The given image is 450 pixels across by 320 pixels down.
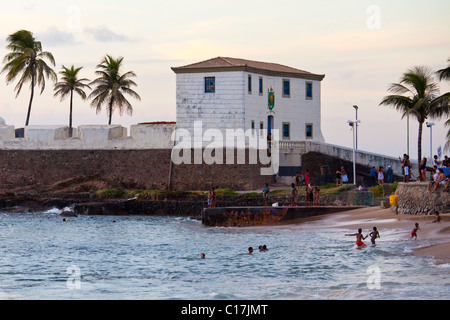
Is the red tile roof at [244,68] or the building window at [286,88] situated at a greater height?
the red tile roof at [244,68]

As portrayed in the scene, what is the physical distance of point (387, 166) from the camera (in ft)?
154

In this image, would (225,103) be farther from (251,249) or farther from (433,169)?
(251,249)

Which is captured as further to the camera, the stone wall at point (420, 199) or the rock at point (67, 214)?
the rock at point (67, 214)

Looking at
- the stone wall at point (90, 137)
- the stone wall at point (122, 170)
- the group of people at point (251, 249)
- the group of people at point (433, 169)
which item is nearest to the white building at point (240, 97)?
the stone wall at point (90, 137)

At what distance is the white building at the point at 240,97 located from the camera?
4888 centimetres

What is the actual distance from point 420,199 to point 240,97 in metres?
20.3

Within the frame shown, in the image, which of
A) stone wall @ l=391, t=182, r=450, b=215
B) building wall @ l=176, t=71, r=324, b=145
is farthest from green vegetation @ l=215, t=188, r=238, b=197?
stone wall @ l=391, t=182, r=450, b=215

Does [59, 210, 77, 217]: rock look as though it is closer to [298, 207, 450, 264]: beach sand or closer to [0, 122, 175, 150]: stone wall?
[0, 122, 175, 150]: stone wall

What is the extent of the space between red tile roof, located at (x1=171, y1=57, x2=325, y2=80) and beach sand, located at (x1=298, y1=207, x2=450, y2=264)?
1670cm

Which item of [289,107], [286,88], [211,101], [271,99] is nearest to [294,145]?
[289,107]

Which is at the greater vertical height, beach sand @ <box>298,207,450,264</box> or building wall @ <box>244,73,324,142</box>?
building wall @ <box>244,73,324,142</box>

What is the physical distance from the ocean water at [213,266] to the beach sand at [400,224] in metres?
0.45

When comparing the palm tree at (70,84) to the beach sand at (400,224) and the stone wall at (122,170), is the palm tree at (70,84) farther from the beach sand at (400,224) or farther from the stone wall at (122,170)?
the beach sand at (400,224)

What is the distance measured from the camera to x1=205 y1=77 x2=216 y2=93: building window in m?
49.2
